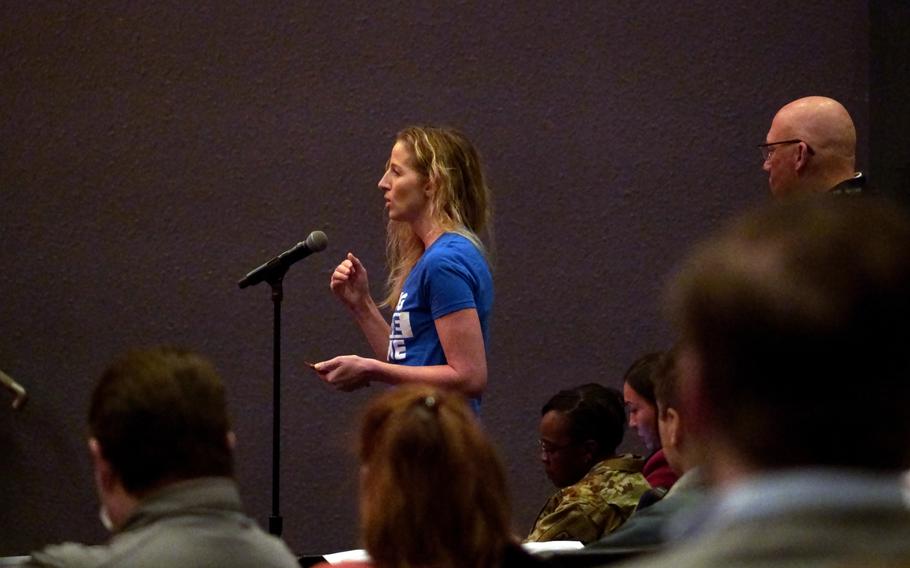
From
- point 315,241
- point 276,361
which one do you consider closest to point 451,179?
point 315,241

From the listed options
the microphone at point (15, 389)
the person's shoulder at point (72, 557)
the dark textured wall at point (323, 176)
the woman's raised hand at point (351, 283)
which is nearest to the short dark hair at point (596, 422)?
the woman's raised hand at point (351, 283)

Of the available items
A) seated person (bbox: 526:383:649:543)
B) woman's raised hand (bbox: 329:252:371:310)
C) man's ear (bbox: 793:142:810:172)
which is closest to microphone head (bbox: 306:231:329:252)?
woman's raised hand (bbox: 329:252:371:310)

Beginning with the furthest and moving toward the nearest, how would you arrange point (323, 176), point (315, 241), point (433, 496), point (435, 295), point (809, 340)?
point (323, 176) < point (315, 241) < point (435, 295) < point (433, 496) < point (809, 340)

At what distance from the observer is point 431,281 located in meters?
2.91

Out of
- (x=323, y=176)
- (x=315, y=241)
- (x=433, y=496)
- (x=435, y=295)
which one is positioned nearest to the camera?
(x=433, y=496)

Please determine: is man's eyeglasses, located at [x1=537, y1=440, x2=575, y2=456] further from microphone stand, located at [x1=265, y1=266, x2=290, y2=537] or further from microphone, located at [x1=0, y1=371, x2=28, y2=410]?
microphone, located at [x1=0, y1=371, x2=28, y2=410]

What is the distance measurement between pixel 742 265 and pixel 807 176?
103 inches

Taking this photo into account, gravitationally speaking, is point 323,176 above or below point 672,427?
above

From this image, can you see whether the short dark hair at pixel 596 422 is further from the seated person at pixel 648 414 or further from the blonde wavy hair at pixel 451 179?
the blonde wavy hair at pixel 451 179

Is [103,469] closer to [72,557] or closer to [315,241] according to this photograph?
[72,557]

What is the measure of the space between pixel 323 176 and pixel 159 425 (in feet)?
9.66

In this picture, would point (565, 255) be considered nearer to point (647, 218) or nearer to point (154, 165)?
point (647, 218)

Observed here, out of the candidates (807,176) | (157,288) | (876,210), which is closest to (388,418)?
(876,210)

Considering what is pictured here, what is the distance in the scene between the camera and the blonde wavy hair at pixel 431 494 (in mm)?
1545
